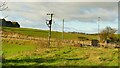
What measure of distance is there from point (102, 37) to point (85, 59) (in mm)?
65825

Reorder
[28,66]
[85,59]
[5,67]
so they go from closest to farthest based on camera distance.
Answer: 1. [5,67]
2. [28,66]
3. [85,59]

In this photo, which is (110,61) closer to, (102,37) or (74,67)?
(74,67)

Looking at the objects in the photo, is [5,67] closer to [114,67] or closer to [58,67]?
[58,67]

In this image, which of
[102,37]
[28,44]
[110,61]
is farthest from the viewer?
[102,37]

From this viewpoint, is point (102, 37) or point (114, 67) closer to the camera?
point (114, 67)

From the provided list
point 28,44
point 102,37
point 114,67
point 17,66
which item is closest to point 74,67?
point 114,67

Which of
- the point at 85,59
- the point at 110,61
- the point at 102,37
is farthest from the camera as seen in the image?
the point at 102,37

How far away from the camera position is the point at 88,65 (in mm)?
26422

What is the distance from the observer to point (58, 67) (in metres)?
25.1

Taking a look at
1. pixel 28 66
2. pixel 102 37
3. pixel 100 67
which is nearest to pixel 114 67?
pixel 100 67

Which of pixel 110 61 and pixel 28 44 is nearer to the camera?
pixel 110 61

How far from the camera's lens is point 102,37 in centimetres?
9531

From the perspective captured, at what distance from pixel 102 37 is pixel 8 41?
46.1 meters

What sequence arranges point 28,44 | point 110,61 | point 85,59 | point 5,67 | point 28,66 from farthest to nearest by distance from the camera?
point 28,44, point 85,59, point 110,61, point 28,66, point 5,67
